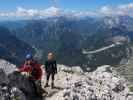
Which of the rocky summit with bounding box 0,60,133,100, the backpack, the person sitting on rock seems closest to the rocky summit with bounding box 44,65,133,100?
the rocky summit with bounding box 0,60,133,100

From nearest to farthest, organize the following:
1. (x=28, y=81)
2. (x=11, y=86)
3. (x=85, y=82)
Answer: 1. (x=11, y=86)
2. (x=28, y=81)
3. (x=85, y=82)

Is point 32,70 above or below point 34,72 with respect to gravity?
above

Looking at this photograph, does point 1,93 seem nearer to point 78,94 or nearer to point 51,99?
point 51,99

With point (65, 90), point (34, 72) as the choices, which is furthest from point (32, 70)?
point (65, 90)

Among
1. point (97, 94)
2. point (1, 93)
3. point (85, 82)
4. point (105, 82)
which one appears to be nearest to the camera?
point (1, 93)

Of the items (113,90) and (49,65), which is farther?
(113,90)

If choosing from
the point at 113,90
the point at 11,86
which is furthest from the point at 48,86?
the point at 11,86

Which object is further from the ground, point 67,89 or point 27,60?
point 27,60

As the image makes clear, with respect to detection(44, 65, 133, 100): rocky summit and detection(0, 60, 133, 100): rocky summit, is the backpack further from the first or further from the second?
detection(44, 65, 133, 100): rocky summit

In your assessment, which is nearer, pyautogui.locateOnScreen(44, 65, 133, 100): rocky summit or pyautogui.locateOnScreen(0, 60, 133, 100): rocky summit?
pyautogui.locateOnScreen(0, 60, 133, 100): rocky summit

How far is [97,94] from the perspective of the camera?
2730 centimetres

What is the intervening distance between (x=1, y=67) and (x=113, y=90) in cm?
1273

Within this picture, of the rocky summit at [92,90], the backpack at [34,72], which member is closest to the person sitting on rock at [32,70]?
the backpack at [34,72]

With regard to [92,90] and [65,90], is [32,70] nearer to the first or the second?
[65,90]
